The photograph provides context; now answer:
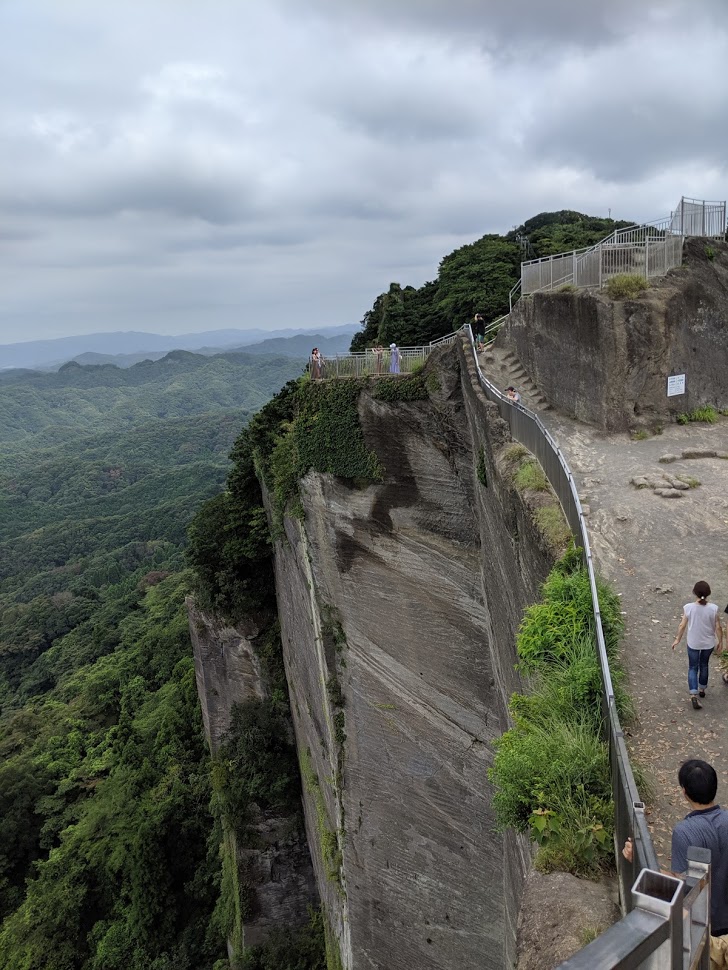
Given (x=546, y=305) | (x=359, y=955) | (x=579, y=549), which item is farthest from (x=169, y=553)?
(x=579, y=549)

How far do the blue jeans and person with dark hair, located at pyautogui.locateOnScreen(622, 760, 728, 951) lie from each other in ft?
6.73

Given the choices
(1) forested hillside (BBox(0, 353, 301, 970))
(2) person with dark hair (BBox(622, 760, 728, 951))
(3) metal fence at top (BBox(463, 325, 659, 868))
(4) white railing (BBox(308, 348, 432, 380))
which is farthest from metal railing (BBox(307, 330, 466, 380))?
(1) forested hillside (BBox(0, 353, 301, 970))

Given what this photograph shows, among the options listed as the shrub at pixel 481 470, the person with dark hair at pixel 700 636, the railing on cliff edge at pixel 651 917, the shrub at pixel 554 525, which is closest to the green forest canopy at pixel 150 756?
the shrub at pixel 481 470

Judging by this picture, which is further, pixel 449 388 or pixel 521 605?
pixel 449 388

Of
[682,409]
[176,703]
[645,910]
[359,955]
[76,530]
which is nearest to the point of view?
[645,910]

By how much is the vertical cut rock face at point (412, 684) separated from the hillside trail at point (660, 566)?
303 centimetres

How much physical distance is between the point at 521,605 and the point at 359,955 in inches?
477

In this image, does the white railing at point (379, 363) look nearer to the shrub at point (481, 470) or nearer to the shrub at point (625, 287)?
the shrub at point (481, 470)

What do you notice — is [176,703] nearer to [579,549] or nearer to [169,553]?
[579,549]

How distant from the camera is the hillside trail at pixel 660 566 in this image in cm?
468

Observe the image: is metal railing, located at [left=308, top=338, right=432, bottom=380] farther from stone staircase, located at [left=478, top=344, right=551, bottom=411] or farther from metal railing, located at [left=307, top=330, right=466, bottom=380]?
stone staircase, located at [left=478, top=344, right=551, bottom=411]

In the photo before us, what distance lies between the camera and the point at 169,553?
81500 millimetres

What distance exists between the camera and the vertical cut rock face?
13.5 metres

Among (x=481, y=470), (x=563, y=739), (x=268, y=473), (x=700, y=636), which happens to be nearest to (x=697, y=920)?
(x=563, y=739)
